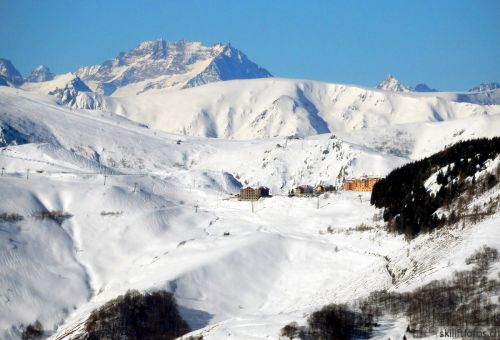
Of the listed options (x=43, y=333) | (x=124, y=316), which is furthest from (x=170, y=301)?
(x=43, y=333)

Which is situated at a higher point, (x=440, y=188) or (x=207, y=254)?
(x=440, y=188)

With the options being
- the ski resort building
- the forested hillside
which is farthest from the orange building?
the forested hillside

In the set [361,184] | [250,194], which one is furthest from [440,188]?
[250,194]

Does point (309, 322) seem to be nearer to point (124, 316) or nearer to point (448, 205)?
point (124, 316)

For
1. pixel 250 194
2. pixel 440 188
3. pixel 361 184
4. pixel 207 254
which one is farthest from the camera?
pixel 361 184

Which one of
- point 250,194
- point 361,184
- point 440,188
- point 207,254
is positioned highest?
point 361,184

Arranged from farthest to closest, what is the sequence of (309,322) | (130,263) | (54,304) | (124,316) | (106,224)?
1. (106,224)
2. (130,263)
3. (54,304)
4. (124,316)
5. (309,322)

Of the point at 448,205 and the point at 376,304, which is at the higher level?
the point at 448,205

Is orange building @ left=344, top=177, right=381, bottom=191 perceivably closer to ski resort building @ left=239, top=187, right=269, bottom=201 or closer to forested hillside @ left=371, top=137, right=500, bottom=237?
ski resort building @ left=239, top=187, right=269, bottom=201

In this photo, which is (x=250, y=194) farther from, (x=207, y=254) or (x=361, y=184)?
(x=207, y=254)

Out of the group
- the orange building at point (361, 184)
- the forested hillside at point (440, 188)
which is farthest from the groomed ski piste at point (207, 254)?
the orange building at point (361, 184)

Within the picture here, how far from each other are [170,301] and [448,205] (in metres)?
39.7

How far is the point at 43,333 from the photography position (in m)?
126

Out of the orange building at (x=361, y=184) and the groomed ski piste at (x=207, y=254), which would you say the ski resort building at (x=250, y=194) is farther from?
the orange building at (x=361, y=184)
